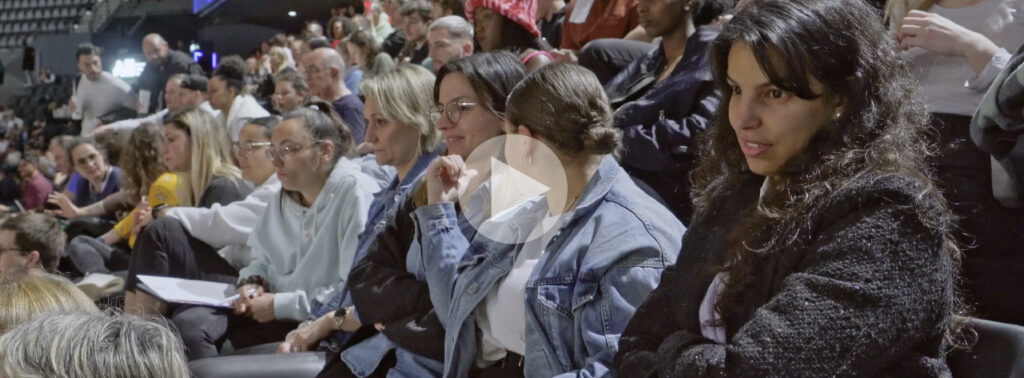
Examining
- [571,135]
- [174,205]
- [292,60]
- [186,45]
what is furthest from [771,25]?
[186,45]

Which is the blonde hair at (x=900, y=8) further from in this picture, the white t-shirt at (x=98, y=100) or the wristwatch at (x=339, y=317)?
the white t-shirt at (x=98, y=100)

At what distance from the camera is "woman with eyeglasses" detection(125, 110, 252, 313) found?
356 centimetres

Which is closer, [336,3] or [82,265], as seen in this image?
[82,265]

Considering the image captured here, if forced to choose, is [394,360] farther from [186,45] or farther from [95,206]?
[186,45]

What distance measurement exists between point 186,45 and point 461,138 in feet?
49.8

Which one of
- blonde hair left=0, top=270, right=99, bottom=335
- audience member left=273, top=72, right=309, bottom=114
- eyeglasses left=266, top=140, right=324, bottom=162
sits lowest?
audience member left=273, top=72, right=309, bottom=114

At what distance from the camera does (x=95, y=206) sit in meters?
5.67

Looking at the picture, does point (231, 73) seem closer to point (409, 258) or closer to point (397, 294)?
point (409, 258)

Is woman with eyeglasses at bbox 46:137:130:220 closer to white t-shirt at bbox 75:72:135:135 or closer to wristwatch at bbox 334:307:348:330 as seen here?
white t-shirt at bbox 75:72:135:135

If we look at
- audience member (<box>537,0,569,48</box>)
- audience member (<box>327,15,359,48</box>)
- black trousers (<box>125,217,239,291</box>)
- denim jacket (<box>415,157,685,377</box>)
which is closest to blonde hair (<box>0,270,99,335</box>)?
denim jacket (<box>415,157,685,377</box>)

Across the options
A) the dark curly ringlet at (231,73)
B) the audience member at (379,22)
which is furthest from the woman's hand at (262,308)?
the audience member at (379,22)

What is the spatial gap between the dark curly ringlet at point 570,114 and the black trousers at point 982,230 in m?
0.61

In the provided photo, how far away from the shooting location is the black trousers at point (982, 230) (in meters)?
1.70
